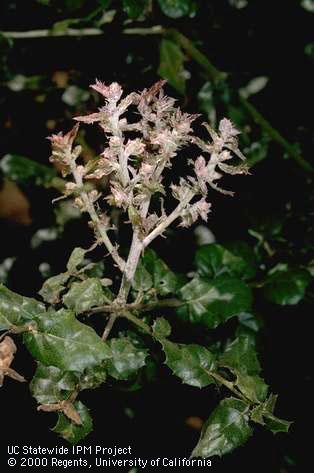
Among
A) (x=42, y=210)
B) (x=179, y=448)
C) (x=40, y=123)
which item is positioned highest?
(x=40, y=123)

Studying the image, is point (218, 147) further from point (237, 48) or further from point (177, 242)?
point (237, 48)

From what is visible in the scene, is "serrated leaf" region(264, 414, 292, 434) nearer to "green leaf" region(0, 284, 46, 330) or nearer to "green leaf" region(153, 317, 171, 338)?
"green leaf" region(153, 317, 171, 338)

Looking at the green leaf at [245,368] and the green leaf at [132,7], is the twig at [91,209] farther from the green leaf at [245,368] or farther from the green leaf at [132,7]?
the green leaf at [132,7]

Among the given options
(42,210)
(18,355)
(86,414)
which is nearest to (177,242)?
(42,210)

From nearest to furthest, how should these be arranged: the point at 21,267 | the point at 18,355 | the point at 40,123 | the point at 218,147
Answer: the point at 218,147 → the point at 18,355 → the point at 21,267 → the point at 40,123

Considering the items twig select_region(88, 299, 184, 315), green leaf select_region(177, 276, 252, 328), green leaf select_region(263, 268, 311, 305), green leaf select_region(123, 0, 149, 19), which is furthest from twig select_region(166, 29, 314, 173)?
twig select_region(88, 299, 184, 315)

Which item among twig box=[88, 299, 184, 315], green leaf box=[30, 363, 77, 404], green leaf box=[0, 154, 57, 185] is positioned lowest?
green leaf box=[30, 363, 77, 404]

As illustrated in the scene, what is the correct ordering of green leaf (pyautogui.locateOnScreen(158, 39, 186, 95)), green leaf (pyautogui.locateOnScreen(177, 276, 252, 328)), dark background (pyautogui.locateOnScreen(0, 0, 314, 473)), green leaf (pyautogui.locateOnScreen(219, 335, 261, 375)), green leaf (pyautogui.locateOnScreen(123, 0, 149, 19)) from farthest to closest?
green leaf (pyautogui.locateOnScreen(158, 39, 186, 95))
dark background (pyautogui.locateOnScreen(0, 0, 314, 473))
green leaf (pyautogui.locateOnScreen(123, 0, 149, 19))
green leaf (pyautogui.locateOnScreen(177, 276, 252, 328))
green leaf (pyautogui.locateOnScreen(219, 335, 261, 375))

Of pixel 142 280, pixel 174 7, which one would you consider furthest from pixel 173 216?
pixel 174 7
